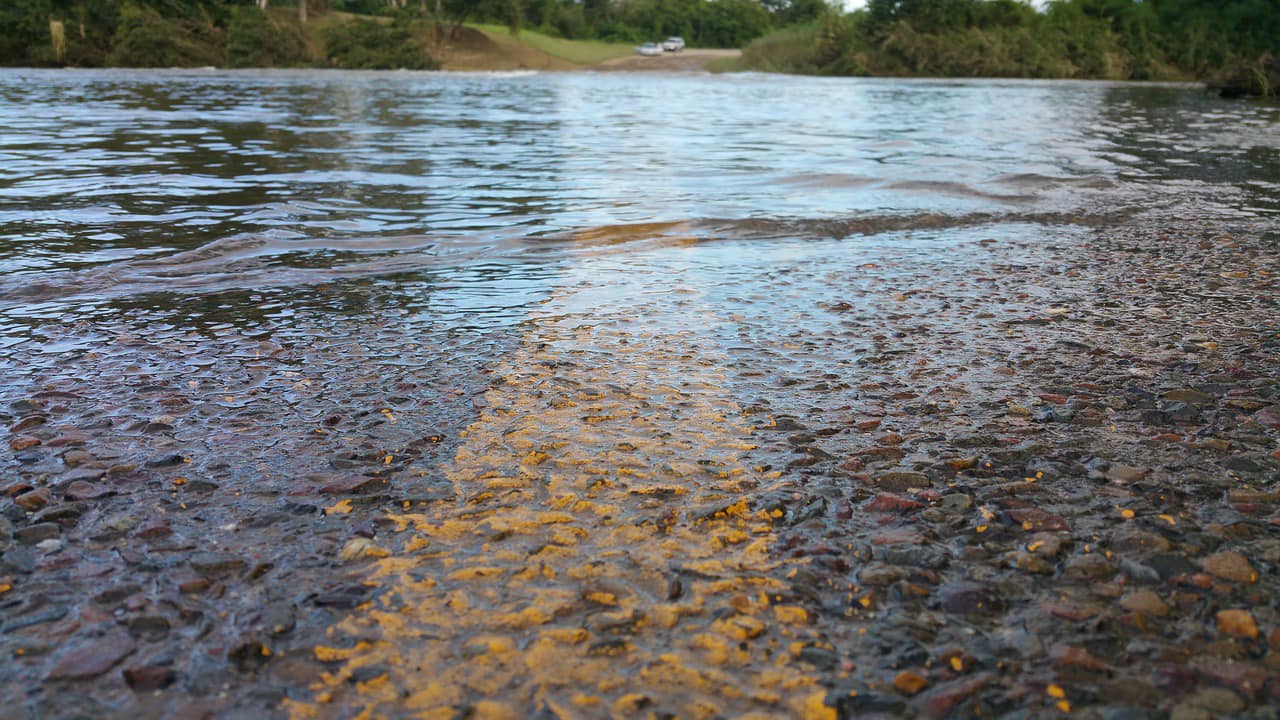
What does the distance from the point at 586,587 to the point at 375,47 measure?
179ft

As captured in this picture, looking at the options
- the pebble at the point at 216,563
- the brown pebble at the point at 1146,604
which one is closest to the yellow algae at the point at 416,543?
the pebble at the point at 216,563

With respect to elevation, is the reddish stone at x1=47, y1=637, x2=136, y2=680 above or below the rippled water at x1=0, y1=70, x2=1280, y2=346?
below

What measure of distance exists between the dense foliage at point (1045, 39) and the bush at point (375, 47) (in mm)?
20665

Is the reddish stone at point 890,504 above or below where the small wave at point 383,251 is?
below

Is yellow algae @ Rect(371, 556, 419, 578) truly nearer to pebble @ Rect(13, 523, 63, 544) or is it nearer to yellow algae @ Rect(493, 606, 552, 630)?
yellow algae @ Rect(493, 606, 552, 630)

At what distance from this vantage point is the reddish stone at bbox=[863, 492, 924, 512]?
185 centimetres

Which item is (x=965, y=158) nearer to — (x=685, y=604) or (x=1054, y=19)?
(x=685, y=604)

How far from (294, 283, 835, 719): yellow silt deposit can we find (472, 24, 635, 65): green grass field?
58.1 metres

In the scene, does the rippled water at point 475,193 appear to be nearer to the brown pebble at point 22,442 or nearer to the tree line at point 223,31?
the brown pebble at point 22,442

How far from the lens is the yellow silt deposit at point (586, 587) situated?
1.30m

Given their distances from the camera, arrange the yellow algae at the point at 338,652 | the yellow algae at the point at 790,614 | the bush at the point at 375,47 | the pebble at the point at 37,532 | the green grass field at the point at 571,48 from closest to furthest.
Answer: the yellow algae at the point at 338,652 < the yellow algae at the point at 790,614 < the pebble at the point at 37,532 < the bush at the point at 375,47 < the green grass field at the point at 571,48

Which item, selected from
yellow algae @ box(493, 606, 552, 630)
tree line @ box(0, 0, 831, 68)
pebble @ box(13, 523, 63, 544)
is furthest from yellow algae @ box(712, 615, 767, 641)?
tree line @ box(0, 0, 831, 68)

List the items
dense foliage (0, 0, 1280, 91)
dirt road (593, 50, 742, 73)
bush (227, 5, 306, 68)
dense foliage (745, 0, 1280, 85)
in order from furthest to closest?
dirt road (593, 50, 742, 73) < bush (227, 5, 306, 68) < dense foliage (745, 0, 1280, 85) < dense foliage (0, 0, 1280, 91)

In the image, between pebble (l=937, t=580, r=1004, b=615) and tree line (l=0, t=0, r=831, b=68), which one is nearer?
pebble (l=937, t=580, r=1004, b=615)
